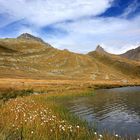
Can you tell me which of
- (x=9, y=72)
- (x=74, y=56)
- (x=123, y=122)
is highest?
(x=74, y=56)

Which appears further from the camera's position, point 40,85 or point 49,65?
point 49,65

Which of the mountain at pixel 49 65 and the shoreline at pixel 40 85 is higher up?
the mountain at pixel 49 65

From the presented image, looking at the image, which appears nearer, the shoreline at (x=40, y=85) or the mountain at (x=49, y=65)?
the shoreline at (x=40, y=85)

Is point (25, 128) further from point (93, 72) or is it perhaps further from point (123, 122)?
point (93, 72)

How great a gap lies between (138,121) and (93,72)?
456ft

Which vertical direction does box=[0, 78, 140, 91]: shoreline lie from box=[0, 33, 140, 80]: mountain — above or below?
below

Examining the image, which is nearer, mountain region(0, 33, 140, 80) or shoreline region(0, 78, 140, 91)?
shoreline region(0, 78, 140, 91)

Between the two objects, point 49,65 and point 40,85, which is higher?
point 49,65

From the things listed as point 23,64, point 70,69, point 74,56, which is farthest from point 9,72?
point 74,56

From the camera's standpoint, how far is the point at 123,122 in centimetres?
3109

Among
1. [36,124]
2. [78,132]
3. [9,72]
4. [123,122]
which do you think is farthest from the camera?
[9,72]

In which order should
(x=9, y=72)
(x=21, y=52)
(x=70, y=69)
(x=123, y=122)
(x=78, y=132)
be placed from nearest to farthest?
(x=78, y=132) → (x=123, y=122) → (x=9, y=72) → (x=70, y=69) → (x=21, y=52)

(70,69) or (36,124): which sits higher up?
(70,69)

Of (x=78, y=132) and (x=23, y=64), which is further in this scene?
(x=23, y=64)
